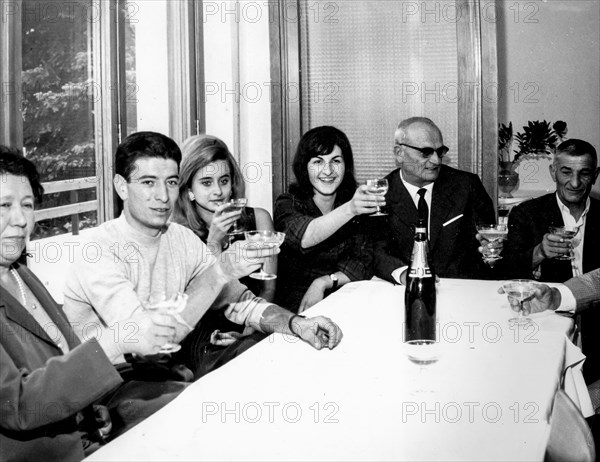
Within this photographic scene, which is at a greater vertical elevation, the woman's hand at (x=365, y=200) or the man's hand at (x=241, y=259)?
the woman's hand at (x=365, y=200)

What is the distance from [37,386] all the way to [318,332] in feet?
2.87

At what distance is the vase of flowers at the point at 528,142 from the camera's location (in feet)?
15.9

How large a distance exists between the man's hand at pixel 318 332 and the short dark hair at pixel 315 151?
1.41 meters

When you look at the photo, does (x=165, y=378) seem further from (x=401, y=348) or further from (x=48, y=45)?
(x=48, y=45)

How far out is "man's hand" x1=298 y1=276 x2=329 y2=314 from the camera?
3297 mm

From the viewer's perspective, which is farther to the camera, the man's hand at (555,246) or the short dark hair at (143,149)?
the man's hand at (555,246)

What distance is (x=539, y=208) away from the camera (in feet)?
11.7

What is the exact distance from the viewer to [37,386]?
1.42 m

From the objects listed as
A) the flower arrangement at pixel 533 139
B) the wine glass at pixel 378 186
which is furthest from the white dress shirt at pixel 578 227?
the flower arrangement at pixel 533 139

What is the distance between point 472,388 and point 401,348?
0.35 meters

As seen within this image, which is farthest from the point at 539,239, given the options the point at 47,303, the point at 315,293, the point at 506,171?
the point at 47,303

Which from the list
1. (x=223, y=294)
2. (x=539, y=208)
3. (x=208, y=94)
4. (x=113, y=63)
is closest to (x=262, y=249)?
(x=223, y=294)

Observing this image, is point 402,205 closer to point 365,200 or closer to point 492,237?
point 365,200

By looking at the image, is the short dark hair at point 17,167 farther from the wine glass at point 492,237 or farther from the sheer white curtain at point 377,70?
the sheer white curtain at point 377,70
